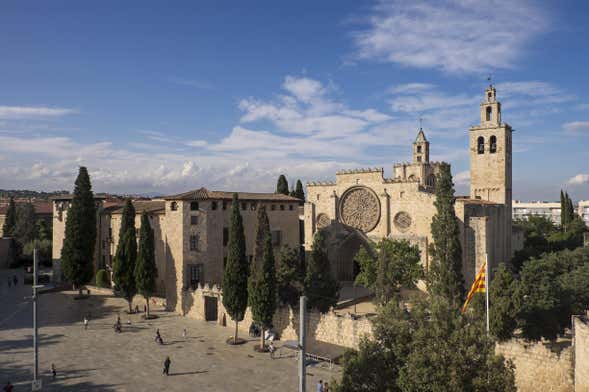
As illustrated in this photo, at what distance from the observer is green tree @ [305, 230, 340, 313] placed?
Answer: 94.1ft

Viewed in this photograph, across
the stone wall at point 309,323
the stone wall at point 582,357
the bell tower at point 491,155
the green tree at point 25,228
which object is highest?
the bell tower at point 491,155

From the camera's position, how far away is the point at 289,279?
2927 cm

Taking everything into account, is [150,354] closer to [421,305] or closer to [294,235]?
[421,305]

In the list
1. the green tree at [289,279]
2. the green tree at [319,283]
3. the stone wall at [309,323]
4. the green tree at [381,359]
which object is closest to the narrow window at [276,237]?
the stone wall at [309,323]

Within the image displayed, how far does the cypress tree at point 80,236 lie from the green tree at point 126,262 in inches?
302

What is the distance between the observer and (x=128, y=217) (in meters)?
37.8

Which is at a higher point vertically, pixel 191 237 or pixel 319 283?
pixel 191 237

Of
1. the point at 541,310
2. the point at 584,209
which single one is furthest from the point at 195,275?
the point at 584,209

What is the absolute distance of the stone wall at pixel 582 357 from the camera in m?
16.5

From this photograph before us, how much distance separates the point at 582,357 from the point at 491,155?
127ft

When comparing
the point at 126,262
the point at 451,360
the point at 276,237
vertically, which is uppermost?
the point at 276,237

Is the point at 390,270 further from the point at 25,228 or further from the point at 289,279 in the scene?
the point at 25,228

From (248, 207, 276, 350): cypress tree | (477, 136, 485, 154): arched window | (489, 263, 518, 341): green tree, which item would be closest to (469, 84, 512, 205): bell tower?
Result: (477, 136, 485, 154): arched window

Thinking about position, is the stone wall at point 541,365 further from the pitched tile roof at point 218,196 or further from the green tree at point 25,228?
the green tree at point 25,228
